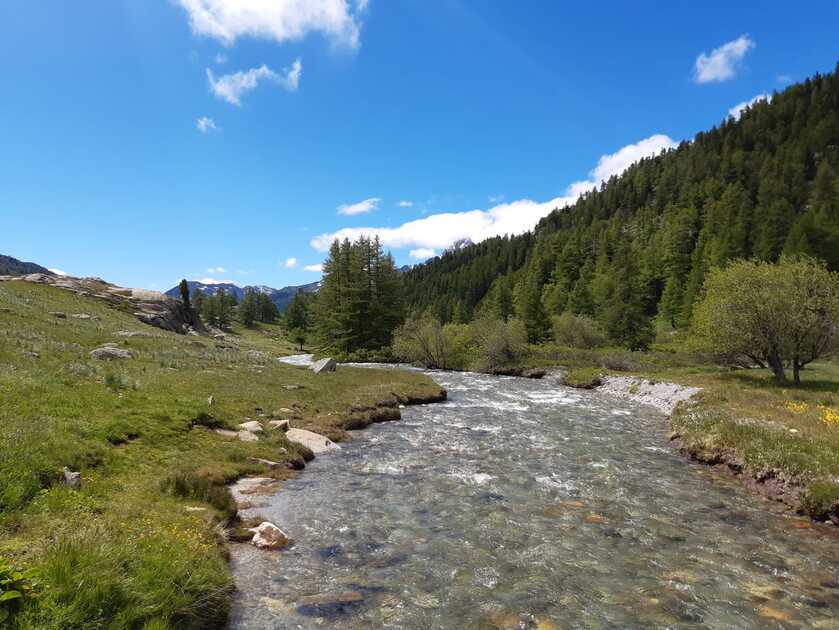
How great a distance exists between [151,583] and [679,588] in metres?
9.89

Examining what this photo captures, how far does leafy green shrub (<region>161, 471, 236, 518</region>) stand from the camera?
11476 millimetres

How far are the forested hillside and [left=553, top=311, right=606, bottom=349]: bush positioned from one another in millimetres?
3544

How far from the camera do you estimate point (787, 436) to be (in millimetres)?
17281

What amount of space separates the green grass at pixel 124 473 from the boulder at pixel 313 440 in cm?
100

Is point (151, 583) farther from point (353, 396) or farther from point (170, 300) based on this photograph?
point (170, 300)

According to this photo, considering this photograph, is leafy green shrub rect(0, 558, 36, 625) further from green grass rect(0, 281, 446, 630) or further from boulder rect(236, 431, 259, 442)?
boulder rect(236, 431, 259, 442)

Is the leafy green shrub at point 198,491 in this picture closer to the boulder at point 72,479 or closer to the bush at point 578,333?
the boulder at point 72,479

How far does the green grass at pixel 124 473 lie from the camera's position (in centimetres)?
630

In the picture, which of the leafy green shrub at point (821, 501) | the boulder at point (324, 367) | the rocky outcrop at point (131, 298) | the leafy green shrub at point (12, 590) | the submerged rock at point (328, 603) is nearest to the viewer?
the leafy green shrub at point (12, 590)

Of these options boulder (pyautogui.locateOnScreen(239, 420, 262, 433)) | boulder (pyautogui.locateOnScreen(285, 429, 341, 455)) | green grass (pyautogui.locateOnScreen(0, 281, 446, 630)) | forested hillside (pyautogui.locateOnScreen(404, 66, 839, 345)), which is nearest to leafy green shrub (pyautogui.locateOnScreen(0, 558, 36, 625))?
green grass (pyautogui.locateOnScreen(0, 281, 446, 630))

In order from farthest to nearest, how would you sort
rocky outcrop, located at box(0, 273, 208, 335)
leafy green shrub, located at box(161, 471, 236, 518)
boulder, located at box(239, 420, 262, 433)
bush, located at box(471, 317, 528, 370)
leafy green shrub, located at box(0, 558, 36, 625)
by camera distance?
rocky outcrop, located at box(0, 273, 208, 335) < bush, located at box(471, 317, 528, 370) < boulder, located at box(239, 420, 262, 433) < leafy green shrub, located at box(161, 471, 236, 518) < leafy green shrub, located at box(0, 558, 36, 625)

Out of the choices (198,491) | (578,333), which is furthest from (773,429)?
(578,333)

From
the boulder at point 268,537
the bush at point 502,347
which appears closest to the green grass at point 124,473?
the boulder at point 268,537

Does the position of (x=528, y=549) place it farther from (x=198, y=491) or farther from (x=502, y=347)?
(x=502, y=347)
